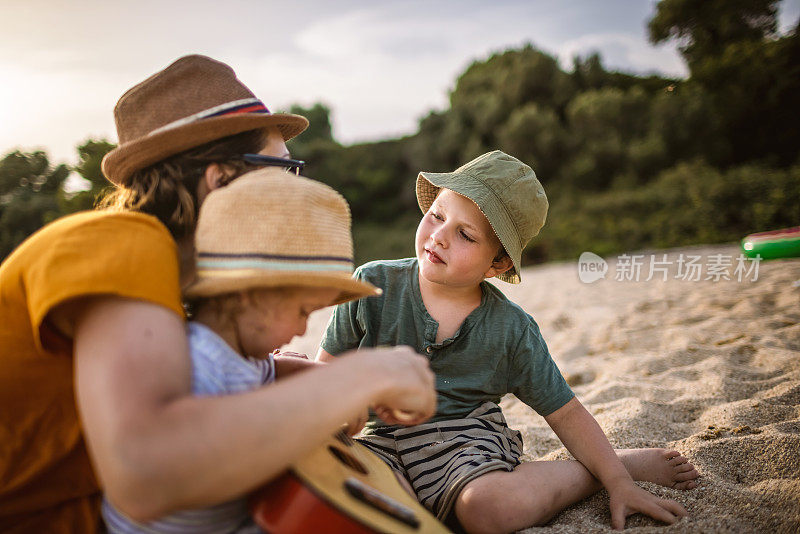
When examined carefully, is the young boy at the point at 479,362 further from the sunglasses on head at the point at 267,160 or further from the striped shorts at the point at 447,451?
the sunglasses on head at the point at 267,160

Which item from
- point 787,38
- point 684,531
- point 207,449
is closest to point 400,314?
point 684,531

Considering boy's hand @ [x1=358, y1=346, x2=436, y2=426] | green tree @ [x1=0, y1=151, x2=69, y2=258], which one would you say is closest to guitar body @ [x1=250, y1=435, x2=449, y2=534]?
boy's hand @ [x1=358, y1=346, x2=436, y2=426]

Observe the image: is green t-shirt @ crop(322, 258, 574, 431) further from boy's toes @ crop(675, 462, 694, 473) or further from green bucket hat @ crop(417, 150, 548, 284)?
boy's toes @ crop(675, 462, 694, 473)

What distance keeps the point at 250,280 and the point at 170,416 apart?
364 millimetres

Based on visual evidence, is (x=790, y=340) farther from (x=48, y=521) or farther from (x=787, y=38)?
(x=787, y=38)

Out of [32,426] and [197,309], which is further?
[197,309]

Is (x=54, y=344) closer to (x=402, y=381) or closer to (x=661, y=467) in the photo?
(x=402, y=381)

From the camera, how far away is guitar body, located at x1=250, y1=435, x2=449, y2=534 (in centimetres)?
113

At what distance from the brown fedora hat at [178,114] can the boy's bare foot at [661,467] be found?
6.59 feet

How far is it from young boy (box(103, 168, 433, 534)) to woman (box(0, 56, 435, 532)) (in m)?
0.10

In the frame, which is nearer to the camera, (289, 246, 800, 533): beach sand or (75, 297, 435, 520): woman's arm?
(75, 297, 435, 520): woman's arm

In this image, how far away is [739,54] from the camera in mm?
15203

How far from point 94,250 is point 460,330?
5.21 feet

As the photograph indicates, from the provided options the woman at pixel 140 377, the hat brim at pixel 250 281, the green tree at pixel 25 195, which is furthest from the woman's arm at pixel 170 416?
the green tree at pixel 25 195
